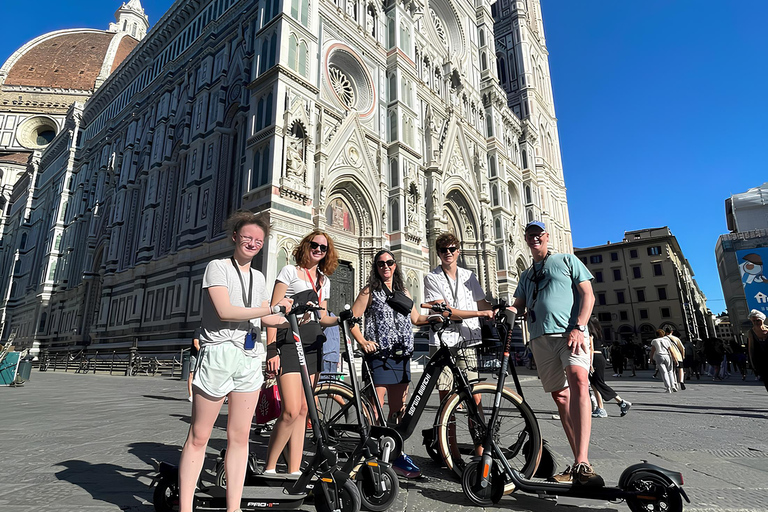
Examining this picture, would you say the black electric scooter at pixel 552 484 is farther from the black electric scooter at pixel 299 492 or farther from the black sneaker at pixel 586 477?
the black electric scooter at pixel 299 492

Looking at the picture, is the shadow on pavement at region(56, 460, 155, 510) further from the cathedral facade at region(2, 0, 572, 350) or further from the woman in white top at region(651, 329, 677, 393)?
the woman in white top at region(651, 329, 677, 393)

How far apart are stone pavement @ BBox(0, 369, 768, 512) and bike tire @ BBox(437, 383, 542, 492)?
0.22 meters

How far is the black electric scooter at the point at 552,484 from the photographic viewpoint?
1.95 m

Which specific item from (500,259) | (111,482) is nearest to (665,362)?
(111,482)

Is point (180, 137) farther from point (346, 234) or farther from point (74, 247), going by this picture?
point (74, 247)

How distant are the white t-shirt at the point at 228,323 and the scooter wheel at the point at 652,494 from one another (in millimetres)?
2044

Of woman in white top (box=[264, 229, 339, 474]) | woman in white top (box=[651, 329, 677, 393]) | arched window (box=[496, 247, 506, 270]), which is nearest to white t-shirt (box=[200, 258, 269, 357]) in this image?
woman in white top (box=[264, 229, 339, 474])

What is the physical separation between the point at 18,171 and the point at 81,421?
186 ft

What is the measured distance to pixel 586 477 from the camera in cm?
Result: 209

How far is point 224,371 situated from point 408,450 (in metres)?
2.46

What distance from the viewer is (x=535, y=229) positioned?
292 cm

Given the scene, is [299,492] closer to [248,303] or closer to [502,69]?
[248,303]

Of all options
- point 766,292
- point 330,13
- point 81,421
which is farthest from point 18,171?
point 766,292

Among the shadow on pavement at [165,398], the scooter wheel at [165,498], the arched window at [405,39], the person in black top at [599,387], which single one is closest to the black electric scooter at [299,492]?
the scooter wheel at [165,498]
